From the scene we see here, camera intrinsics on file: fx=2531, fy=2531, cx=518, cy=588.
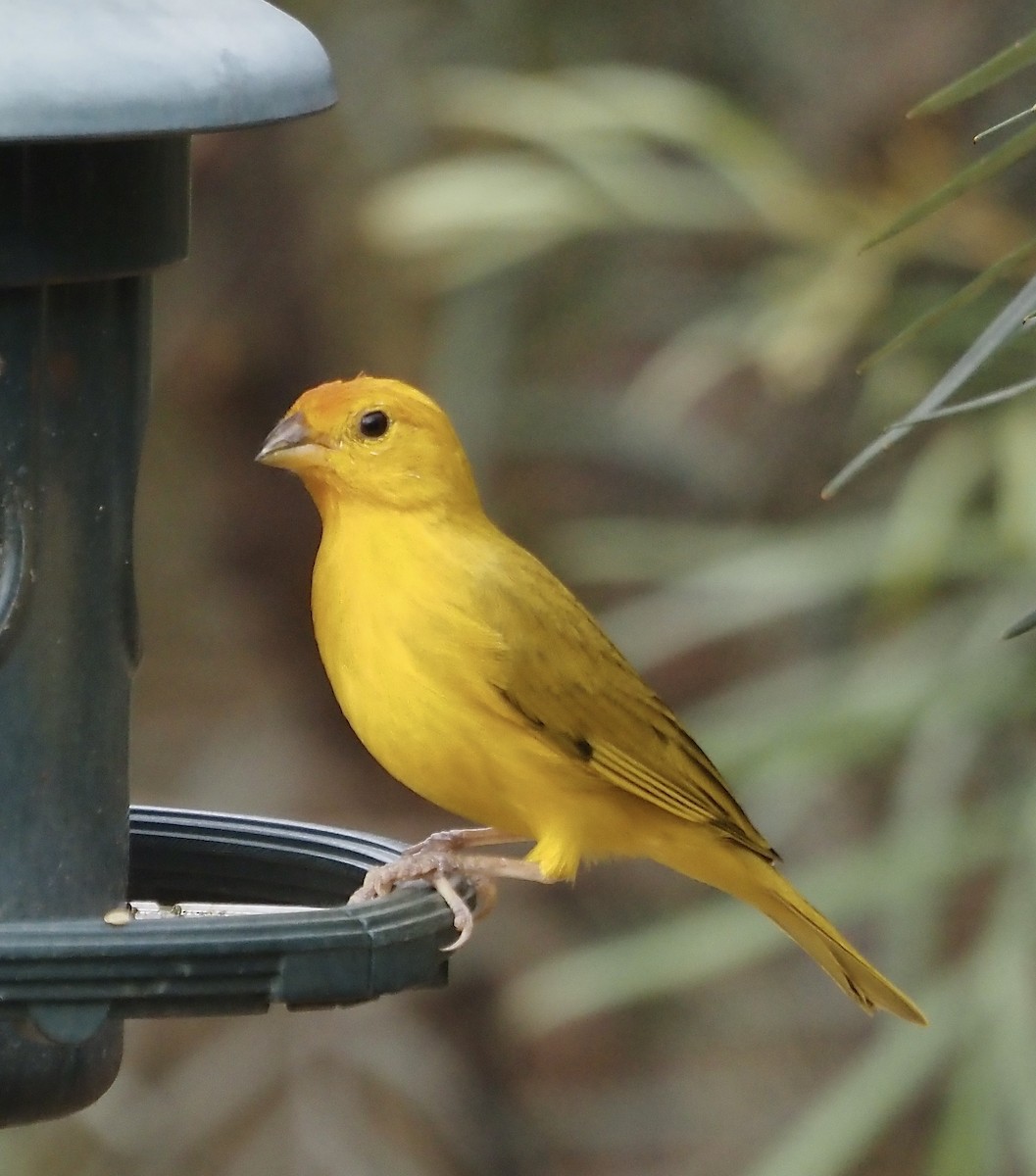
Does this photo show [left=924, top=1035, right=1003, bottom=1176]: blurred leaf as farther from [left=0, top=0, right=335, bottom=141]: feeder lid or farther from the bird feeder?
[left=0, top=0, right=335, bottom=141]: feeder lid

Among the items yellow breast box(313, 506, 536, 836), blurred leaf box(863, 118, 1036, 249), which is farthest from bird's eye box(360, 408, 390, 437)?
blurred leaf box(863, 118, 1036, 249)

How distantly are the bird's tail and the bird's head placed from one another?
2.74 feet

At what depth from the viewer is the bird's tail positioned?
177 inches

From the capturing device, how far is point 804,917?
4609 millimetres

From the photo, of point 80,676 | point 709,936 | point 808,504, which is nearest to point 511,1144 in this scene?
point 808,504

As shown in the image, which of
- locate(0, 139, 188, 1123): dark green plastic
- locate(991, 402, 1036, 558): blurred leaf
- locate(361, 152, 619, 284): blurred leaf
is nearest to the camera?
locate(0, 139, 188, 1123): dark green plastic

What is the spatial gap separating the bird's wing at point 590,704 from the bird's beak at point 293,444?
37 centimetres

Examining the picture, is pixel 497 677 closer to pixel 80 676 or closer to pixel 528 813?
pixel 528 813

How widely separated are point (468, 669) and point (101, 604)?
0.77 metres

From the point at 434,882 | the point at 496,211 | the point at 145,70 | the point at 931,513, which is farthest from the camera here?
the point at 496,211

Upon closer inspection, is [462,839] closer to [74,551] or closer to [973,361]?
[74,551]

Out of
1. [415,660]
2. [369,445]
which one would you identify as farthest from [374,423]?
[415,660]

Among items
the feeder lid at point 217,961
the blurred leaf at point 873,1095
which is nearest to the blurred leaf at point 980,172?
the feeder lid at point 217,961

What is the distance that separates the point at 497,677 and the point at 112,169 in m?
1.19
